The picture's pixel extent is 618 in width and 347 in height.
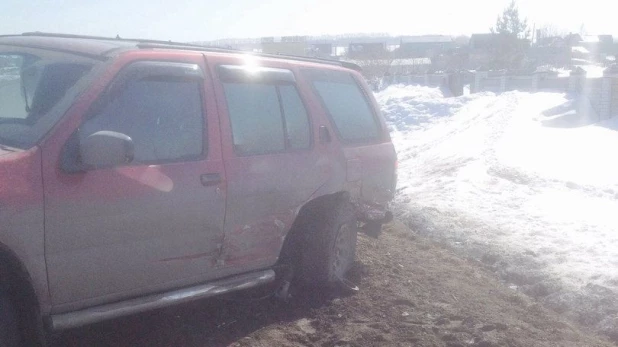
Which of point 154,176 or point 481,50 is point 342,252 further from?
point 481,50

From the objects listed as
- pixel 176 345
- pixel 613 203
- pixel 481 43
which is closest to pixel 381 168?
pixel 176 345

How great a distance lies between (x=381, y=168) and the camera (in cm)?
643

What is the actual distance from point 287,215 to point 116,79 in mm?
1654

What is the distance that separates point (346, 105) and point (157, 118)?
2.24m

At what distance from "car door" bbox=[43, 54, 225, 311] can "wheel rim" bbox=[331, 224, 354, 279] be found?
1458mm

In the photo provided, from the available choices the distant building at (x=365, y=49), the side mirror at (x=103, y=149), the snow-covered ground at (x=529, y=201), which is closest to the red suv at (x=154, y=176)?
the side mirror at (x=103, y=149)

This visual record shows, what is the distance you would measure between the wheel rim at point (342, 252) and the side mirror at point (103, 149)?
94.3 inches

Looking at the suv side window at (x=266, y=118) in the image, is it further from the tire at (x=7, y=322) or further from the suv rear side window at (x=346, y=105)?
the tire at (x=7, y=322)

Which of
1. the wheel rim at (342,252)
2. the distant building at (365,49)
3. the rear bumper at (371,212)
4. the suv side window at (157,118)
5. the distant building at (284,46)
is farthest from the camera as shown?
the distant building at (365,49)

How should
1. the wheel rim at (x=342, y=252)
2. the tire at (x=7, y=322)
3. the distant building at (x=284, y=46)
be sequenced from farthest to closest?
the distant building at (x=284, y=46)
the wheel rim at (x=342, y=252)
the tire at (x=7, y=322)

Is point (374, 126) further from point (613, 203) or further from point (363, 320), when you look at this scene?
point (613, 203)

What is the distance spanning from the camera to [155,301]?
426 cm

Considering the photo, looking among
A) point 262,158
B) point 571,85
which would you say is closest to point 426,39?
point 571,85

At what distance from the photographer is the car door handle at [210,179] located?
177 inches
